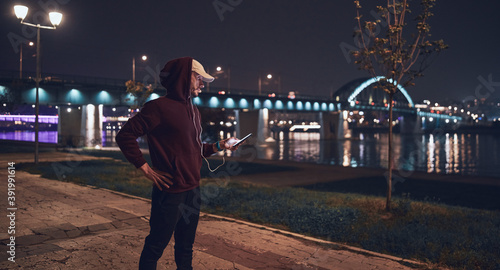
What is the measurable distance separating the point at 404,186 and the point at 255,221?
1116cm

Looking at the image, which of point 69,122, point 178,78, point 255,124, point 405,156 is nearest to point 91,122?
point 69,122

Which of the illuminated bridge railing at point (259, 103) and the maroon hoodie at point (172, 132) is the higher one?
the illuminated bridge railing at point (259, 103)

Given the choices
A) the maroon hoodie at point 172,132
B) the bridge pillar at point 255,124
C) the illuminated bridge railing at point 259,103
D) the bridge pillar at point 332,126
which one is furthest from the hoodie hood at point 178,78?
the bridge pillar at point 332,126

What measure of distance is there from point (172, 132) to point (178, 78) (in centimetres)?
51

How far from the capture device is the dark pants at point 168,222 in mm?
3574

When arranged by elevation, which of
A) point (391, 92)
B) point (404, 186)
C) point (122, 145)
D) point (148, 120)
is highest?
point (391, 92)

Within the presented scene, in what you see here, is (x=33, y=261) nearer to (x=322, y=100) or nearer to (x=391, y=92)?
(x=391, y=92)

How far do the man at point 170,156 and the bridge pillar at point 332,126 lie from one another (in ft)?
376

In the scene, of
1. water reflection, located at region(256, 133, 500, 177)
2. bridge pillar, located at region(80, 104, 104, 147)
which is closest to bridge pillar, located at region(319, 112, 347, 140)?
water reflection, located at region(256, 133, 500, 177)

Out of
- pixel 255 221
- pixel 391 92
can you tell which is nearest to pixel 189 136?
pixel 255 221

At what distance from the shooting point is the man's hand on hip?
352cm

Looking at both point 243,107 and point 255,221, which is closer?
point 255,221

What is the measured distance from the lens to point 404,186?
17766mm

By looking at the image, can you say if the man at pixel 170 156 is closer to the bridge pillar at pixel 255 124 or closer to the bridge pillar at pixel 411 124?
the bridge pillar at pixel 255 124
